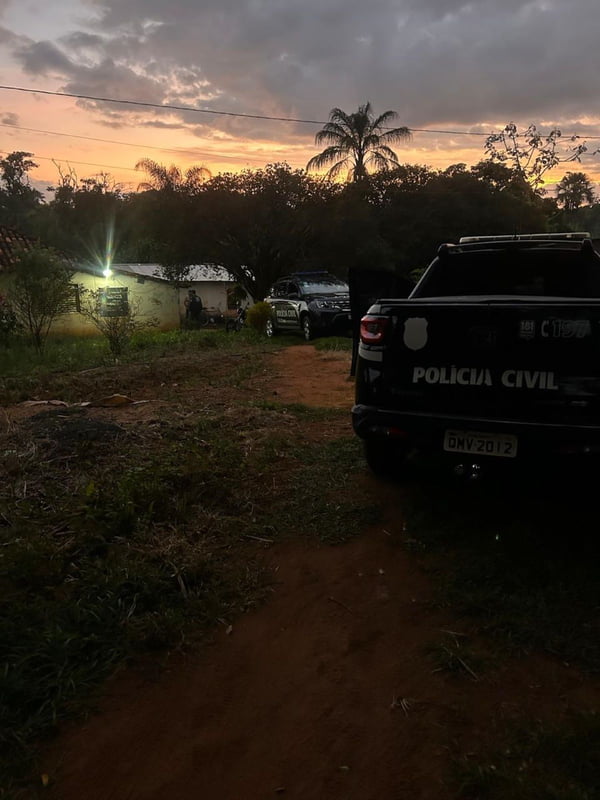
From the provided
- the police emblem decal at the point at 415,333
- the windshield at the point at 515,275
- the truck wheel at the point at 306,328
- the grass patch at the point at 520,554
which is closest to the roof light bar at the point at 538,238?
the windshield at the point at 515,275

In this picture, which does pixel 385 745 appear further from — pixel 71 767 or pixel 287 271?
pixel 287 271

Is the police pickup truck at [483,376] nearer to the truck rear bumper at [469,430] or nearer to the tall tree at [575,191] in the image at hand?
the truck rear bumper at [469,430]

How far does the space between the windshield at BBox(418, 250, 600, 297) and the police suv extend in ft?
33.2

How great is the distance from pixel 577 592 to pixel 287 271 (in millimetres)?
26001

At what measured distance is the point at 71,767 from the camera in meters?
1.95

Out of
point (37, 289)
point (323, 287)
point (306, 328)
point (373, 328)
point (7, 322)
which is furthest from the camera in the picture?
point (323, 287)

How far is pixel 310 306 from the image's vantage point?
15375 millimetres

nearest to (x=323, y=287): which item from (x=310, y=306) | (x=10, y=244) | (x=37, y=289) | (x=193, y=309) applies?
(x=310, y=306)

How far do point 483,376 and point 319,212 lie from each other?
2455cm

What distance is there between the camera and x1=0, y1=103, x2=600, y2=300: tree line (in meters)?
25.6

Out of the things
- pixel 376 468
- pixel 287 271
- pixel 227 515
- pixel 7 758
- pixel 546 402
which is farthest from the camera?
pixel 287 271

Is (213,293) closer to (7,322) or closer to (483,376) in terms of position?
(7,322)

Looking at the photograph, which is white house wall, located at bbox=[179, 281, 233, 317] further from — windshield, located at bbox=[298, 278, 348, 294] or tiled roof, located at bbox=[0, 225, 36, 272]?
windshield, located at bbox=[298, 278, 348, 294]

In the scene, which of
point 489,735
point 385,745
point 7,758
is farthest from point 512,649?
point 7,758
